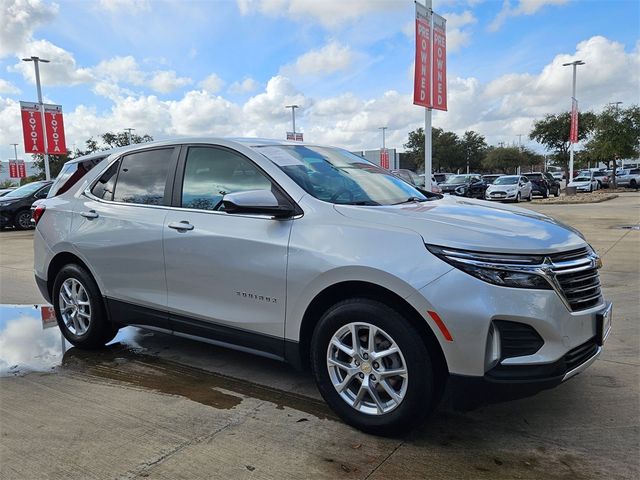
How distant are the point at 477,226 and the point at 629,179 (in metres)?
44.3

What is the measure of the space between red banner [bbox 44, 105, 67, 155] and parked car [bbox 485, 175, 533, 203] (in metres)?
21.1

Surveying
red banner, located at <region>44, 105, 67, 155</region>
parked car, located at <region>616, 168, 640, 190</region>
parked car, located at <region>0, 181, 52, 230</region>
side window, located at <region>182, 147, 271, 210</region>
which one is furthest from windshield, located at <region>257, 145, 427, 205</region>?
parked car, located at <region>616, 168, 640, 190</region>

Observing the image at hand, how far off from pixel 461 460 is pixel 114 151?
3.77 m

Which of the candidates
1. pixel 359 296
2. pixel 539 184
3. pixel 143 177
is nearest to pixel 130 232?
pixel 143 177

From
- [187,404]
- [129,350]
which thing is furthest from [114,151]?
[187,404]

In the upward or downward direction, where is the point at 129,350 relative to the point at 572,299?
downward

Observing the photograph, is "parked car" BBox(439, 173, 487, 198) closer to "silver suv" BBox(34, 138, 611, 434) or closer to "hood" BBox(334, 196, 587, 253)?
"silver suv" BBox(34, 138, 611, 434)

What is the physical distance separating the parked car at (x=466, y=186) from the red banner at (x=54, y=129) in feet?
62.6

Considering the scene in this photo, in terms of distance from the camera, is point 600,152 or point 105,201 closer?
point 105,201

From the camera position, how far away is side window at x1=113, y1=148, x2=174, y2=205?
410 cm

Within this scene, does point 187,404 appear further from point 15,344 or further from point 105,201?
point 15,344

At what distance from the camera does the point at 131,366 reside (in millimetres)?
4301

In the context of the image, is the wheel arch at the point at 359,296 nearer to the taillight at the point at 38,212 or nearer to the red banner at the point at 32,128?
the taillight at the point at 38,212

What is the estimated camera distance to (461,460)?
2812mm
